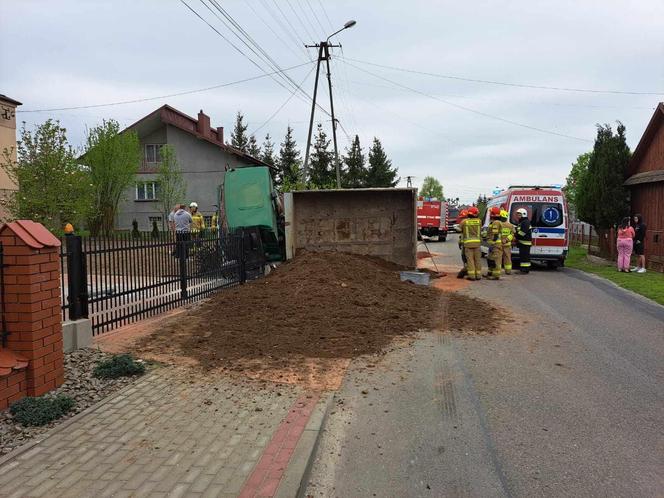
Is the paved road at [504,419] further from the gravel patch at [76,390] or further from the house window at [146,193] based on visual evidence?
the house window at [146,193]

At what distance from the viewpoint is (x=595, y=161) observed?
20.7m

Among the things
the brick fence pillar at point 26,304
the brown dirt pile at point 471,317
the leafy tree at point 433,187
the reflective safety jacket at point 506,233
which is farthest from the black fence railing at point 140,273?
the leafy tree at point 433,187

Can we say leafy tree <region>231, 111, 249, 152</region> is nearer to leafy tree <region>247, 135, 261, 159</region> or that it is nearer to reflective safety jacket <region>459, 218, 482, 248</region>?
leafy tree <region>247, 135, 261, 159</region>

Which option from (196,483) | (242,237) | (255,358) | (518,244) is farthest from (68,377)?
(518,244)

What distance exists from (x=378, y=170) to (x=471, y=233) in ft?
174

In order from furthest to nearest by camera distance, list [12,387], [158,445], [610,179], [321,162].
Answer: [321,162] → [610,179] → [12,387] → [158,445]

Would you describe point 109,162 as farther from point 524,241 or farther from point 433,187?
point 433,187

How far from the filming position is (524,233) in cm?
1516

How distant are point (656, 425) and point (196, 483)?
142 inches

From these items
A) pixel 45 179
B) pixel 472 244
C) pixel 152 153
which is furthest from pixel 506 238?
pixel 152 153

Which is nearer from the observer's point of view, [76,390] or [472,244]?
[76,390]

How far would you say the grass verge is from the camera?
1162 cm

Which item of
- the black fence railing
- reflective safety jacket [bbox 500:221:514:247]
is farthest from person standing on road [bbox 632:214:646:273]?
the black fence railing

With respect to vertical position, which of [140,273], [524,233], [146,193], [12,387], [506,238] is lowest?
[12,387]
